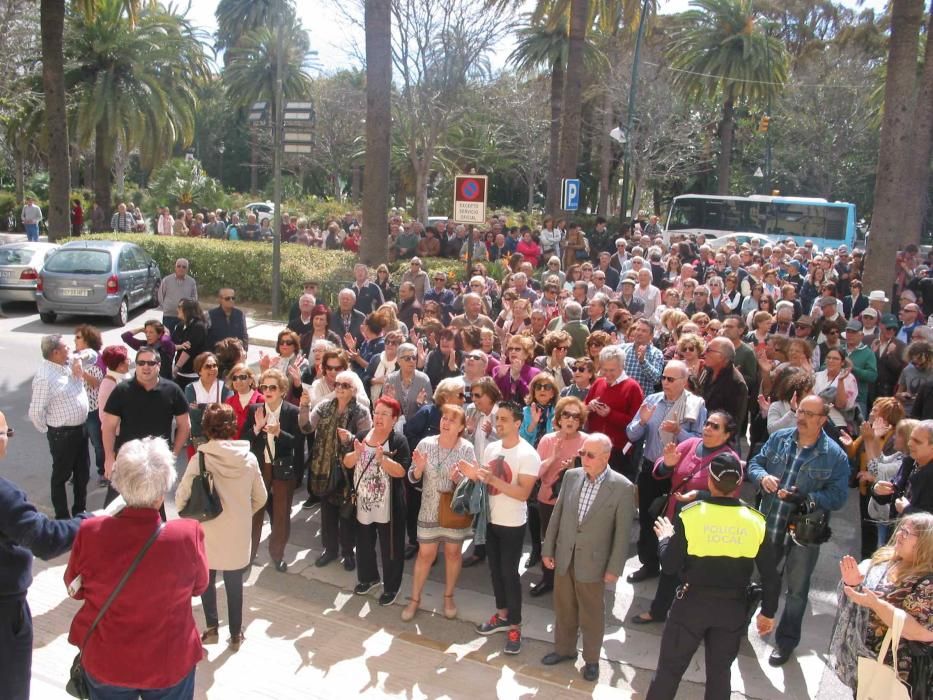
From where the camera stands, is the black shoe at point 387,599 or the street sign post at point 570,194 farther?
the street sign post at point 570,194

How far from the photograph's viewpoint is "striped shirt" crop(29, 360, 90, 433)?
23.7 ft

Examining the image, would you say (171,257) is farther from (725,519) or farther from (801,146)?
(801,146)

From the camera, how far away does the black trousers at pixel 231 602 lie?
5.62 m

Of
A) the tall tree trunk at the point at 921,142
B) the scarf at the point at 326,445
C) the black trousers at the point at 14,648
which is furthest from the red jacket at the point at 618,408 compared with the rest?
the tall tree trunk at the point at 921,142

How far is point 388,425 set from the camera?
246 inches

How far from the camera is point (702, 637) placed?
4633mm

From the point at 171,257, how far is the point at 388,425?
1645cm

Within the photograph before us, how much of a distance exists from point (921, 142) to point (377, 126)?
50.6 feet

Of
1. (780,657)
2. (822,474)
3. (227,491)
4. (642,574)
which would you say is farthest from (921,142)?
(227,491)

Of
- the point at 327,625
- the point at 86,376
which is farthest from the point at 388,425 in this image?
the point at 86,376

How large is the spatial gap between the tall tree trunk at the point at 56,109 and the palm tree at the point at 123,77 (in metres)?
4.14

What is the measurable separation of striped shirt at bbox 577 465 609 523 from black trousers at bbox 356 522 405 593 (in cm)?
164

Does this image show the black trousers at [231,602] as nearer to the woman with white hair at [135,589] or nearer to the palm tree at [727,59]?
the woman with white hair at [135,589]

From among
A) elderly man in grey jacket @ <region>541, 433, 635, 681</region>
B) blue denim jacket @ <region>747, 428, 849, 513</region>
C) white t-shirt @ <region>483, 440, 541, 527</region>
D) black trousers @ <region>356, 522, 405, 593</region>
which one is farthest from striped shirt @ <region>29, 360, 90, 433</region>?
blue denim jacket @ <region>747, 428, 849, 513</region>
